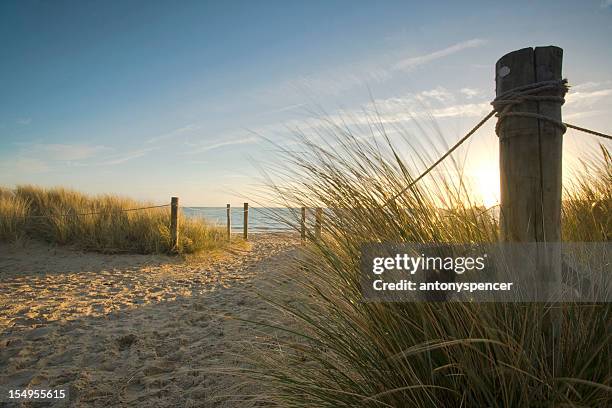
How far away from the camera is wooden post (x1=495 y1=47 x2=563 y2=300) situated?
4.54 feet

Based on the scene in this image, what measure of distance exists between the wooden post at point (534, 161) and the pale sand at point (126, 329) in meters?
1.13

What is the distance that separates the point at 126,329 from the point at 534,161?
3817mm

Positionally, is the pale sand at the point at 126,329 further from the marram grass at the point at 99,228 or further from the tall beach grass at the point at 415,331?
the marram grass at the point at 99,228

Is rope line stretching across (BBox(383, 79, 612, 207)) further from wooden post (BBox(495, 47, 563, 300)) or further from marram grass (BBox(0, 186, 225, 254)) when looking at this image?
marram grass (BBox(0, 186, 225, 254))

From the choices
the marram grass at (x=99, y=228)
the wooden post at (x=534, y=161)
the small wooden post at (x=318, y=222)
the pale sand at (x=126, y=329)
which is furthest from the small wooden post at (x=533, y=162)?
the marram grass at (x=99, y=228)

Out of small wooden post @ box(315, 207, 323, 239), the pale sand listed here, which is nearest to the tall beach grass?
small wooden post @ box(315, 207, 323, 239)

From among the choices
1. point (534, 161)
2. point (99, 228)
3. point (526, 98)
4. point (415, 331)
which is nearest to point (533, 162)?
point (534, 161)

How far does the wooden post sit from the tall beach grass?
0.47ft

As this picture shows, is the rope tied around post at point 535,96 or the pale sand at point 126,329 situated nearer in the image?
the rope tied around post at point 535,96

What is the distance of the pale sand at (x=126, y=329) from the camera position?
2387mm

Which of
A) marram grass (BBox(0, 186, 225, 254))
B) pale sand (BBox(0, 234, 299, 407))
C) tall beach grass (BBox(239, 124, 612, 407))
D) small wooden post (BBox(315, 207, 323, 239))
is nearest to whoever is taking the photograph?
tall beach grass (BBox(239, 124, 612, 407))

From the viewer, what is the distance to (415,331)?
1.28m

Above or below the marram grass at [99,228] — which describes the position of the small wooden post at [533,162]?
above

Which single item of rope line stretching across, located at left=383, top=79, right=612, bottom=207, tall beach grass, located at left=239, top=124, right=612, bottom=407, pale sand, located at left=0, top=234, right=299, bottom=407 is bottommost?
pale sand, located at left=0, top=234, right=299, bottom=407
